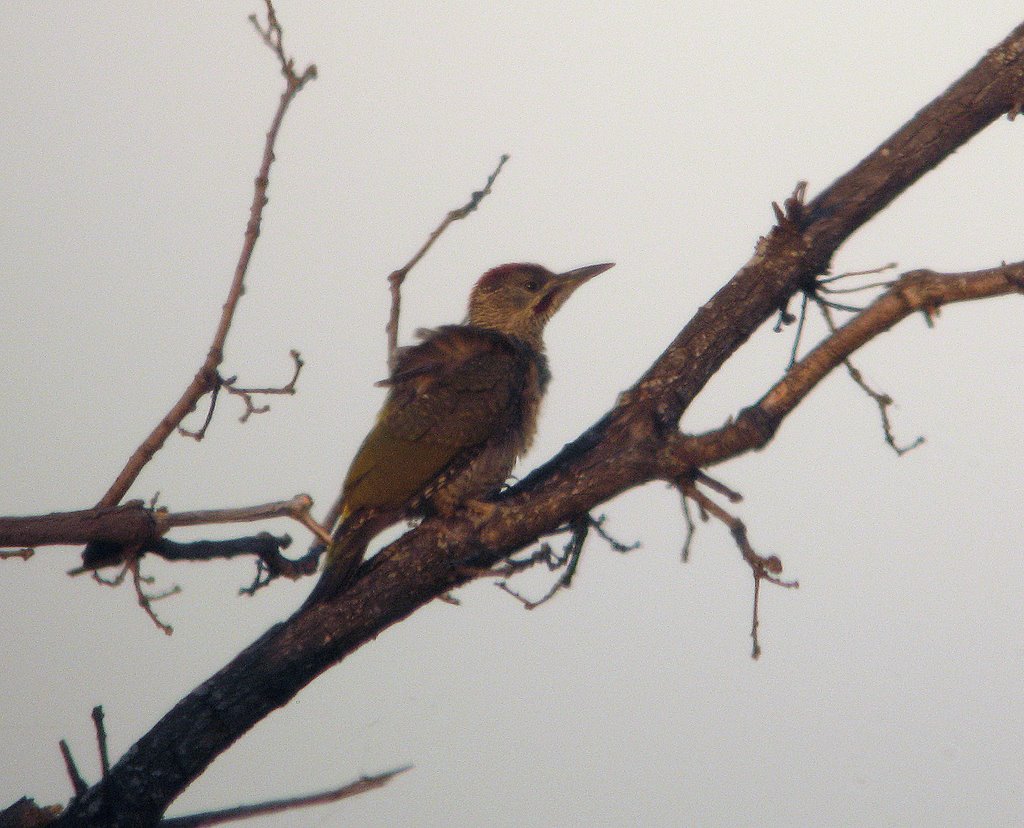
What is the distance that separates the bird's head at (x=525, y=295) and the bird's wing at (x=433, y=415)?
73 cm

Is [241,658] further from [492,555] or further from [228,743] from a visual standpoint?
[492,555]

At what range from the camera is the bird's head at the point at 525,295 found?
240 inches

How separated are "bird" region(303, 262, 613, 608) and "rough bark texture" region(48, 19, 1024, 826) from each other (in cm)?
44

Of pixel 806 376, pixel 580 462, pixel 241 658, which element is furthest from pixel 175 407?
pixel 806 376

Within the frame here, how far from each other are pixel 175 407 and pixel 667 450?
142 centimetres

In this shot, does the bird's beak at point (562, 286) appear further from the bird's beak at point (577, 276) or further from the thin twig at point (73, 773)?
the thin twig at point (73, 773)

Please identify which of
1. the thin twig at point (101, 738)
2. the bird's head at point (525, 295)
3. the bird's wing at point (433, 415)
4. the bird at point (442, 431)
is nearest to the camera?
the thin twig at point (101, 738)

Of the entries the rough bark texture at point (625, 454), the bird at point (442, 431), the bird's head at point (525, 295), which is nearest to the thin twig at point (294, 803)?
the rough bark texture at point (625, 454)

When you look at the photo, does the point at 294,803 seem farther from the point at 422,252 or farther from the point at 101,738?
the point at 422,252

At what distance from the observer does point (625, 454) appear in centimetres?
332

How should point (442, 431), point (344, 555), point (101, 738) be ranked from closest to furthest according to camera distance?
1. point (101, 738)
2. point (344, 555)
3. point (442, 431)

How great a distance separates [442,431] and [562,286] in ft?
5.44

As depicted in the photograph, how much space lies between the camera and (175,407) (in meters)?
3.43

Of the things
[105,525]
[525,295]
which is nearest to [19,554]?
[105,525]
